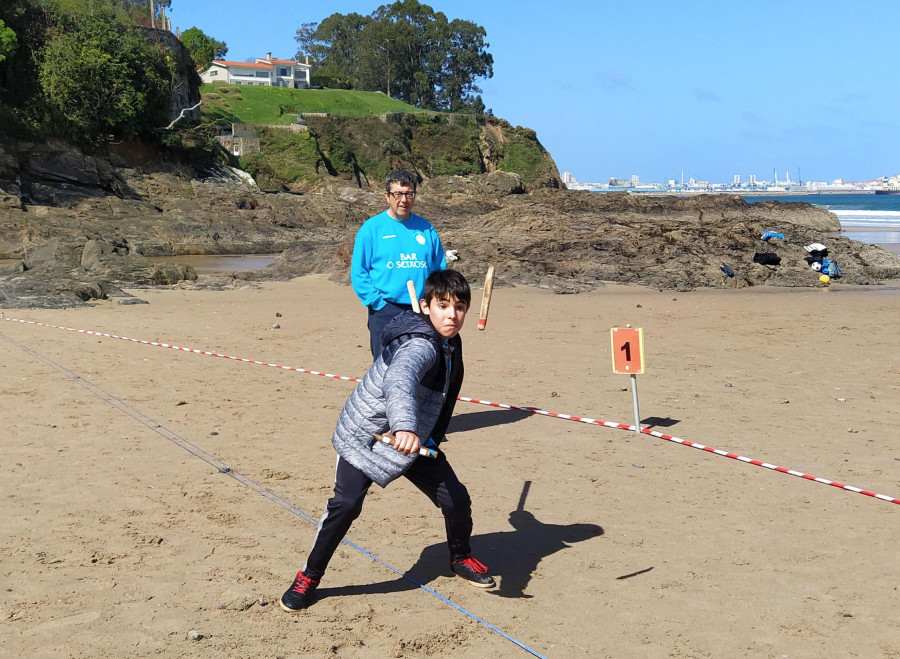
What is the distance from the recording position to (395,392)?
3.70 m

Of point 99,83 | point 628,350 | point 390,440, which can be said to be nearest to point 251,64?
point 99,83

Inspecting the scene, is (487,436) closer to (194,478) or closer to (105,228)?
(194,478)

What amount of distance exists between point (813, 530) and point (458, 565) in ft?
7.30

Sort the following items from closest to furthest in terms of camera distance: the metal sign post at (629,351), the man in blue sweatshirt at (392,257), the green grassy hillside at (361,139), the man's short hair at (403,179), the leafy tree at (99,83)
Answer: the man's short hair at (403,179)
the man in blue sweatshirt at (392,257)
the metal sign post at (629,351)
the leafy tree at (99,83)
the green grassy hillside at (361,139)

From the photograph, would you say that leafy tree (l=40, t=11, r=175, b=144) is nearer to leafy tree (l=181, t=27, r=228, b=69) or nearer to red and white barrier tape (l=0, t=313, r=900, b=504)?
leafy tree (l=181, t=27, r=228, b=69)

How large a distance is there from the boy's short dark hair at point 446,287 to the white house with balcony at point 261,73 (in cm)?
11489

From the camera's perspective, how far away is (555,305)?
55.6 ft

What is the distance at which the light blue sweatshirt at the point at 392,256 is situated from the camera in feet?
20.5

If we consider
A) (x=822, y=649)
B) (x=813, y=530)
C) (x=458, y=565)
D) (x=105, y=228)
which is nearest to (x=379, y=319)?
(x=458, y=565)

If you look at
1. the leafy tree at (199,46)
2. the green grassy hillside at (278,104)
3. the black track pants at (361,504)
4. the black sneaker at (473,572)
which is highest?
the leafy tree at (199,46)

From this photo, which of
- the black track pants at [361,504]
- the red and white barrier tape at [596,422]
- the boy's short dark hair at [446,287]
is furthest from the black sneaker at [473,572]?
the red and white barrier tape at [596,422]

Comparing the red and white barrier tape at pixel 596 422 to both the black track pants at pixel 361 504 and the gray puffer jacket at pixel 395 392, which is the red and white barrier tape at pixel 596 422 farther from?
the gray puffer jacket at pixel 395 392

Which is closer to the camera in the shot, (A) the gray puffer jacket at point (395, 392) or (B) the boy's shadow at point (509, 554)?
(A) the gray puffer jacket at point (395, 392)

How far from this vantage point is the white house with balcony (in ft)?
373
